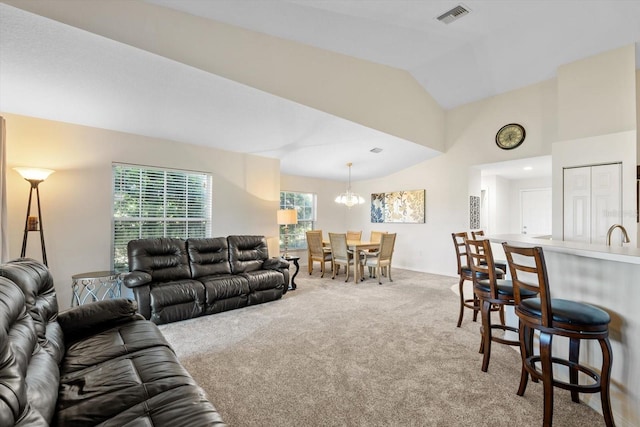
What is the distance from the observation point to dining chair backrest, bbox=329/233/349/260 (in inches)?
226

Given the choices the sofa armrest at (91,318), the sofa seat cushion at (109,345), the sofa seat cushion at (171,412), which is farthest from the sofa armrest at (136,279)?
the sofa seat cushion at (171,412)

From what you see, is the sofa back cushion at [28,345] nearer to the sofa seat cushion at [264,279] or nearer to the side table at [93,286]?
the side table at [93,286]

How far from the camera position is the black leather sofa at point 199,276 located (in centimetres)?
340

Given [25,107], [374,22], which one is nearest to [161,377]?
[25,107]

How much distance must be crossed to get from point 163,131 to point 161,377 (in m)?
3.67

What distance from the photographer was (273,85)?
3.49 meters

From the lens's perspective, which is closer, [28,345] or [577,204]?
[28,345]

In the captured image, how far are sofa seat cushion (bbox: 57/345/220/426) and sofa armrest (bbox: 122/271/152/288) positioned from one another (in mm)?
→ 1845

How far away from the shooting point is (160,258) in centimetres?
386

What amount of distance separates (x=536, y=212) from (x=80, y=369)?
9.10m

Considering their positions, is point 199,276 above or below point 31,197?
below

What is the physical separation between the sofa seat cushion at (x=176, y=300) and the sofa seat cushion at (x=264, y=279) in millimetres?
670

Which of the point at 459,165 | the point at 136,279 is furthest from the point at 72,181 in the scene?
the point at 459,165

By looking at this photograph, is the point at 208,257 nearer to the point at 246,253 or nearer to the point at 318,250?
the point at 246,253
